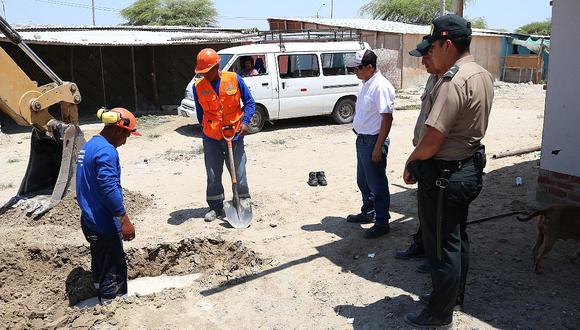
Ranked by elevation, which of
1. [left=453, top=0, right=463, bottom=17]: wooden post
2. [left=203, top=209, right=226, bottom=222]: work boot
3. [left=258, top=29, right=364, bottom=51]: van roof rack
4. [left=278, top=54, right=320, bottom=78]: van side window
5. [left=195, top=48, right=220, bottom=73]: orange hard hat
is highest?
[left=453, top=0, right=463, bottom=17]: wooden post

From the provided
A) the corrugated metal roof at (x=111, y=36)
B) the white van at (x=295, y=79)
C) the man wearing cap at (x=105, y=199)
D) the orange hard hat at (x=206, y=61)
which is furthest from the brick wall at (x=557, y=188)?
the corrugated metal roof at (x=111, y=36)

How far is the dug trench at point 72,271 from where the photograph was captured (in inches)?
168

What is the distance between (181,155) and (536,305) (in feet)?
25.1

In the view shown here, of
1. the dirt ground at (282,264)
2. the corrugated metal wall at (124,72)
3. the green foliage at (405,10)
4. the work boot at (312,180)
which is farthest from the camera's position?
the green foliage at (405,10)

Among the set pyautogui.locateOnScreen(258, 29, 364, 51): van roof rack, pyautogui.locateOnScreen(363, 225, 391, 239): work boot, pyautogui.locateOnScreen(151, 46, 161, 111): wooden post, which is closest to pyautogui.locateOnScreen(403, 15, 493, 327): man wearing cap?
pyautogui.locateOnScreen(363, 225, 391, 239): work boot

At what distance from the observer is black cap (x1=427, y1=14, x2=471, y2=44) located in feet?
10.4

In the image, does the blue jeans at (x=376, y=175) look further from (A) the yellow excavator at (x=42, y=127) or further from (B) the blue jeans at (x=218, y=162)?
(A) the yellow excavator at (x=42, y=127)

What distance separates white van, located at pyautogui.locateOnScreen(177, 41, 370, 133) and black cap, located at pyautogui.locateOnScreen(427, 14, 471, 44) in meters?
8.94

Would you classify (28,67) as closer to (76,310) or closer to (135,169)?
(135,169)

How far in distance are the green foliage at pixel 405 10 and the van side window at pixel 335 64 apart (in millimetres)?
30646

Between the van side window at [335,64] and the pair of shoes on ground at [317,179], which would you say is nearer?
the pair of shoes on ground at [317,179]

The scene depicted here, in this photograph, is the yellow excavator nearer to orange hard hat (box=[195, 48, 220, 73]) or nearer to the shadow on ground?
orange hard hat (box=[195, 48, 220, 73])

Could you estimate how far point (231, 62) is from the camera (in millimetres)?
11945

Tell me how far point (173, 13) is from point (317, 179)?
3216 cm
